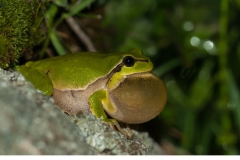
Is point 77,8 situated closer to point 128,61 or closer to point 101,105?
point 128,61

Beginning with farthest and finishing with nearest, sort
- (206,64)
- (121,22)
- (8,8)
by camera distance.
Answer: (206,64), (121,22), (8,8)

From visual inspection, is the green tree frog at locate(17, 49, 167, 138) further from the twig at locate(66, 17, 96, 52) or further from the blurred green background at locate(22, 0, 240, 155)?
the blurred green background at locate(22, 0, 240, 155)

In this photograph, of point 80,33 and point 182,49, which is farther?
point 182,49

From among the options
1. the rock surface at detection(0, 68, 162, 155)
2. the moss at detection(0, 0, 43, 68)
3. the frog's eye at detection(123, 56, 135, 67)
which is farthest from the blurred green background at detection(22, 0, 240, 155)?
the rock surface at detection(0, 68, 162, 155)

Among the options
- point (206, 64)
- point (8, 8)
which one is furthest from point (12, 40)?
point (206, 64)

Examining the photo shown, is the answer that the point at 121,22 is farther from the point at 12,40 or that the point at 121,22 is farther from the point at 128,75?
the point at 12,40

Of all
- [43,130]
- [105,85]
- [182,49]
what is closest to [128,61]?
[105,85]
